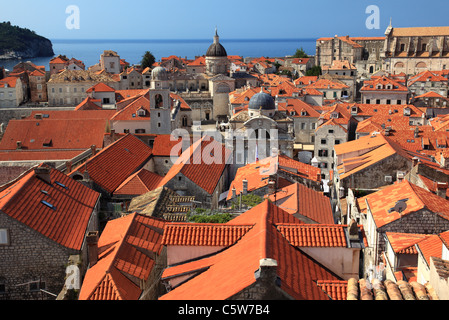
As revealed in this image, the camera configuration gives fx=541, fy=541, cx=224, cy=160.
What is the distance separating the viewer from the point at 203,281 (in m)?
11.3

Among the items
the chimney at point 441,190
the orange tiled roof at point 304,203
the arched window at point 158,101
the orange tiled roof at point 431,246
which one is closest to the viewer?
the orange tiled roof at point 431,246

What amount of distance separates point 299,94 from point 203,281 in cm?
5218

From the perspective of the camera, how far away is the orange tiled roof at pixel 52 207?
1560 cm

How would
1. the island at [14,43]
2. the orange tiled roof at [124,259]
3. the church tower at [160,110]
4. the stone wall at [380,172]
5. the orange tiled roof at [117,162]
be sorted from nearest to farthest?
the orange tiled roof at [124,259] → the stone wall at [380,172] → the orange tiled roof at [117,162] → the church tower at [160,110] → the island at [14,43]

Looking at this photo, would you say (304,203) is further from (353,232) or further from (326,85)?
(326,85)

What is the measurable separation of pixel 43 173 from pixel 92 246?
4604 mm

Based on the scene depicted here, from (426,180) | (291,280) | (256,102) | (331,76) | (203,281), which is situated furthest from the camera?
(331,76)

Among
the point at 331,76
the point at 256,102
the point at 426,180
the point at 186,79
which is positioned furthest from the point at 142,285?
the point at 331,76

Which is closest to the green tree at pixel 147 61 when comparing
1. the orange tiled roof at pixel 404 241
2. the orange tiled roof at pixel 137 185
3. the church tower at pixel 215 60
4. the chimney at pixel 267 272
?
the church tower at pixel 215 60

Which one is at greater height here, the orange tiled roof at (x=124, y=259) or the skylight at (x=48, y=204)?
the skylight at (x=48, y=204)

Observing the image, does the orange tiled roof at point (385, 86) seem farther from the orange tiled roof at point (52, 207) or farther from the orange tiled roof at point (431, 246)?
the orange tiled roof at point (431, 246)

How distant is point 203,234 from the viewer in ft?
44.4

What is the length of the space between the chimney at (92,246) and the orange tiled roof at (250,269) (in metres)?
3.68
